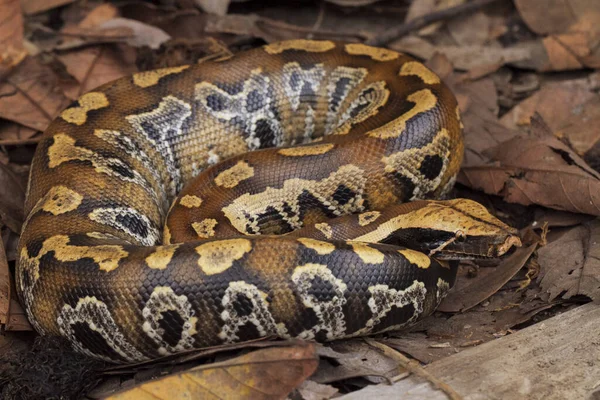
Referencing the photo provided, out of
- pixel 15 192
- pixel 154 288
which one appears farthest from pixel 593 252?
pixel 15 192

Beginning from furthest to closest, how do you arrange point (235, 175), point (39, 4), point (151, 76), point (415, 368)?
point (39, 4) < point (151, 76) < point (235, 175) < point (415, 368)

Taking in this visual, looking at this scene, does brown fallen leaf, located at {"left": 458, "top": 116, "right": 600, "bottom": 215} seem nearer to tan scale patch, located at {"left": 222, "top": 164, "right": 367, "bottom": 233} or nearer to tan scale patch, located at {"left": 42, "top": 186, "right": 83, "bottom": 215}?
tan scale patch, located at {"left": 222, "top": 164, "right": 367, "bottom": 233}

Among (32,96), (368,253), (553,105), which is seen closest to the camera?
(368,253)

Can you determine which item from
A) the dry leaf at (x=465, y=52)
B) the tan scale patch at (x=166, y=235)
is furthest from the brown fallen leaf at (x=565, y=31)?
the tan scale patch at (x=166, y=235)

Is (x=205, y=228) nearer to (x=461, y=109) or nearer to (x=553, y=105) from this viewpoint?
(x=461, y=109)

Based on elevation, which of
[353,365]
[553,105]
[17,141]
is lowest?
[353,365]

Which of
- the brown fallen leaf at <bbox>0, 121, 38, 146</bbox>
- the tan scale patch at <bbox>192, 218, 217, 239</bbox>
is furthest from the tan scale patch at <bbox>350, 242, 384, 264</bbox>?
the brown fallen leaf at <bbox>0, 121, 38, 146</bbox>

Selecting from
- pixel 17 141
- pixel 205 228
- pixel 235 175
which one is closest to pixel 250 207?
pixel 235 175
